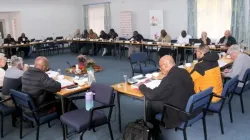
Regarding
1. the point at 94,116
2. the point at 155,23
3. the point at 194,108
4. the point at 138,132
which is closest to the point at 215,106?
the point at 194,108

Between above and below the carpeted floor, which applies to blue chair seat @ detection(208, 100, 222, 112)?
above

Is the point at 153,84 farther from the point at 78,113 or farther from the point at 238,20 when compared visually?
the point at 238,20

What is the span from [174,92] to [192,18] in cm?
739

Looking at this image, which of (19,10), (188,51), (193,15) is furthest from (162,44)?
(19,10)

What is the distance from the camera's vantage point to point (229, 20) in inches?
348

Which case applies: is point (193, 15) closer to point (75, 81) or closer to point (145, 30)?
point (145, 30)

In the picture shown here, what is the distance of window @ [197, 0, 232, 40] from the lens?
8.87 meters

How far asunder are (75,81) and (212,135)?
2062 millimetres

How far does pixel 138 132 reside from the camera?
280 centimetres

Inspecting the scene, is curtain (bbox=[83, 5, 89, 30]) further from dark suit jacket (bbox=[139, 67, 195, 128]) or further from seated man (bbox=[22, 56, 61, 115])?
dark suit jacket (bbox=[139, 67, 195, 128])

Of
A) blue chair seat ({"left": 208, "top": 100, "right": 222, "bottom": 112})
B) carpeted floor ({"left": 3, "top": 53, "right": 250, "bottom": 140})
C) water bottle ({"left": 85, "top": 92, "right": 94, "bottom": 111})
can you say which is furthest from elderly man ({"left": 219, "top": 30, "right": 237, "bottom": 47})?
water bottle ({"left": 85, "top": 92, "right": 94, "bottom": 111})

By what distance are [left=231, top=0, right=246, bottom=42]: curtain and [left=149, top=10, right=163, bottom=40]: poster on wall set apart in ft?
9.79

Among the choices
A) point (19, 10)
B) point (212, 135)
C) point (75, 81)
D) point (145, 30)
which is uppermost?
point (19, 10)

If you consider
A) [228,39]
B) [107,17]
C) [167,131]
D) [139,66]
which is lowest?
[167,131]
